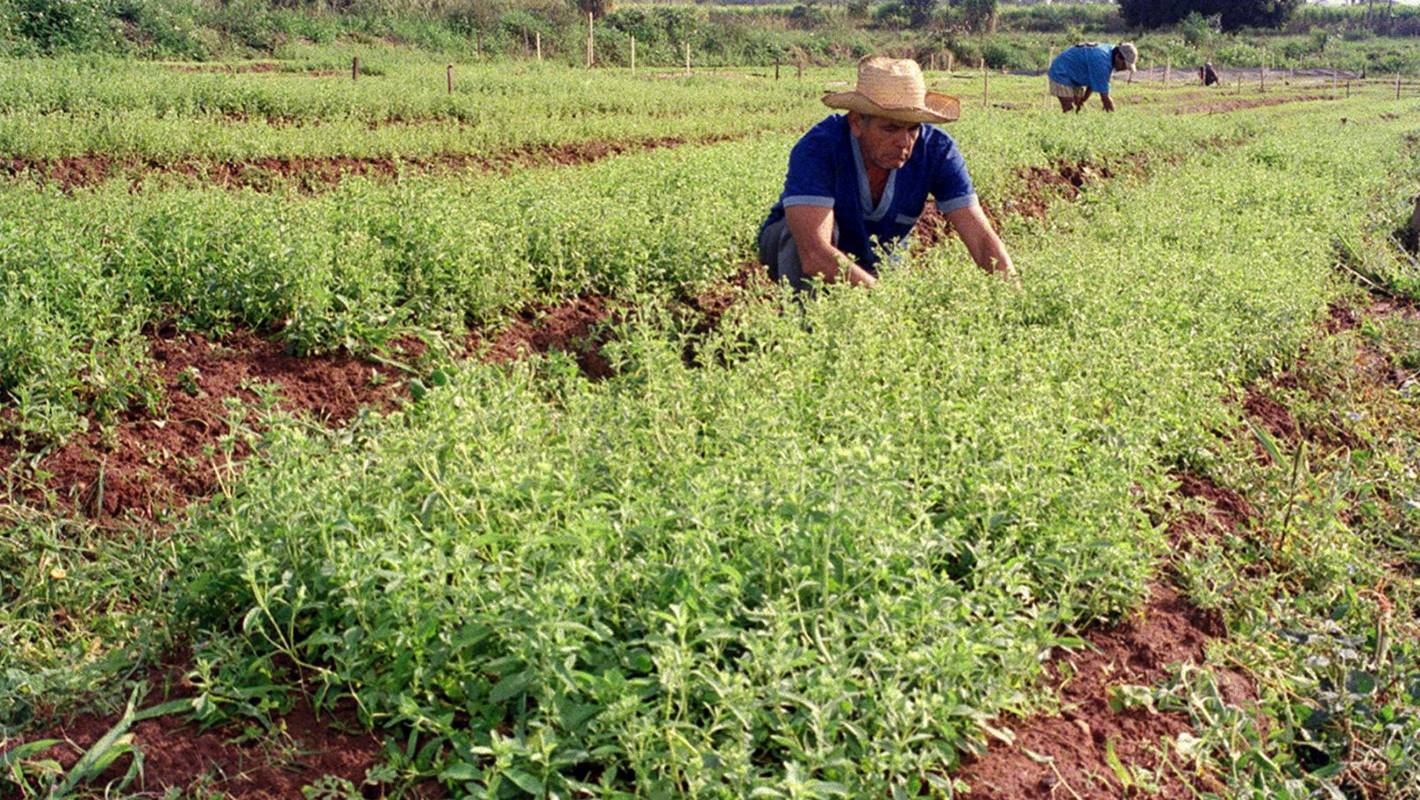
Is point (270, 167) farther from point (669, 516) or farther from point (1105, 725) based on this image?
point (1105, 725)

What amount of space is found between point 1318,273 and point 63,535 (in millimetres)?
7032

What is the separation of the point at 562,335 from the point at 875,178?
6.19ft

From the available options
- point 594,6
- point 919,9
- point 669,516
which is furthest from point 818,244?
point 919,9

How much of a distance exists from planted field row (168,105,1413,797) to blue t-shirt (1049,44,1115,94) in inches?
739

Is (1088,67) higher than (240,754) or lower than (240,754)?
higher

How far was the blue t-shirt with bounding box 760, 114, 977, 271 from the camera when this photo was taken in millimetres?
6066

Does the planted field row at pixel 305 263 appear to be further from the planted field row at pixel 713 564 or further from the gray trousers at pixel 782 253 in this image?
the planted field row at pixel 713 564

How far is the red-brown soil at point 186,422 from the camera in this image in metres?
4.76

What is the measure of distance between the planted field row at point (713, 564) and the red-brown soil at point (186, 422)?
1078 millimetres

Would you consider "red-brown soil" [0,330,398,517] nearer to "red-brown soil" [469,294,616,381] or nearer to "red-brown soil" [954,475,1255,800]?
"red-brown soil" [469,294,616,381]

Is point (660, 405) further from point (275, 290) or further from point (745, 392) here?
point (275, 290)

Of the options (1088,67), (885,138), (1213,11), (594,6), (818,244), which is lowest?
(818,244)

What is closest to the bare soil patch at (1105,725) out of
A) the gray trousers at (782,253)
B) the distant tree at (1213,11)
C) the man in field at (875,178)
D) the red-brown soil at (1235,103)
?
the man in field at (875,178)

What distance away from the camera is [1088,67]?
22.2 m
